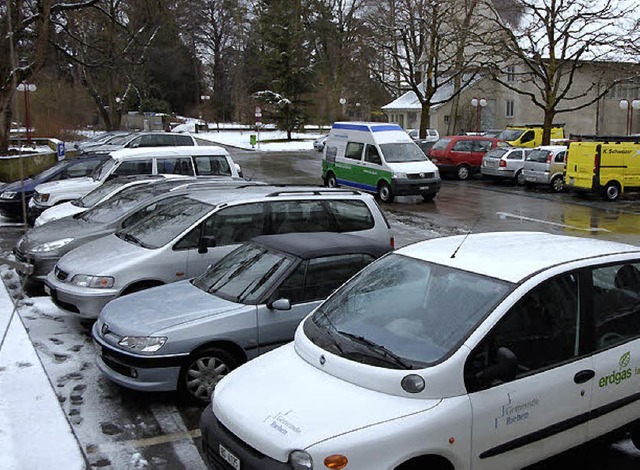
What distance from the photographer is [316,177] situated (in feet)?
95.8

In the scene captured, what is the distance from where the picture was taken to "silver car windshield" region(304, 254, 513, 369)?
165 inches

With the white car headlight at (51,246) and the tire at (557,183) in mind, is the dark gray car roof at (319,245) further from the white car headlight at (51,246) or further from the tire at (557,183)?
the tire at (557,183)

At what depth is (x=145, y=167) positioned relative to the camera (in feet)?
49.6

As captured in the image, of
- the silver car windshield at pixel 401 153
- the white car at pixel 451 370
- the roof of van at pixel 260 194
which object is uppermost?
the silver car windshield at pixel 401 153

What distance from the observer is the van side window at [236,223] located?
858cm

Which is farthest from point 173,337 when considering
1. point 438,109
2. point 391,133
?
point 438,109

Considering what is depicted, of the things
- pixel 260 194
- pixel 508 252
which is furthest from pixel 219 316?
pixel 260 194

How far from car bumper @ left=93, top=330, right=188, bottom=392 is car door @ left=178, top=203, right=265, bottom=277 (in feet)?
7.76

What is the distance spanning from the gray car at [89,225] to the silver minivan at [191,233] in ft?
3.00

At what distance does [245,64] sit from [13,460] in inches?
2786

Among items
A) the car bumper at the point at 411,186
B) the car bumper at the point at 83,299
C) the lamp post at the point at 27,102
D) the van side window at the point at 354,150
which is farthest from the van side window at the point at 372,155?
the car bumper at the point at 83,299

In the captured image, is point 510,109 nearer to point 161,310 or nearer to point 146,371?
point 161,310

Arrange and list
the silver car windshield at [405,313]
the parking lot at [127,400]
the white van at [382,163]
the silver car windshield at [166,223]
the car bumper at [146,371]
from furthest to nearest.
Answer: the white van at [382,163]
the silver car windshield at [166,223]
the car bumper at [146,371]
the parking lot at [127,400]
the silver car windshield at [405,313]

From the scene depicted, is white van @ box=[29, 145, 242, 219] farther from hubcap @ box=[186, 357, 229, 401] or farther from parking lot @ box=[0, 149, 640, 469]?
hubcap @ box=[186, 357, 229, 401]
